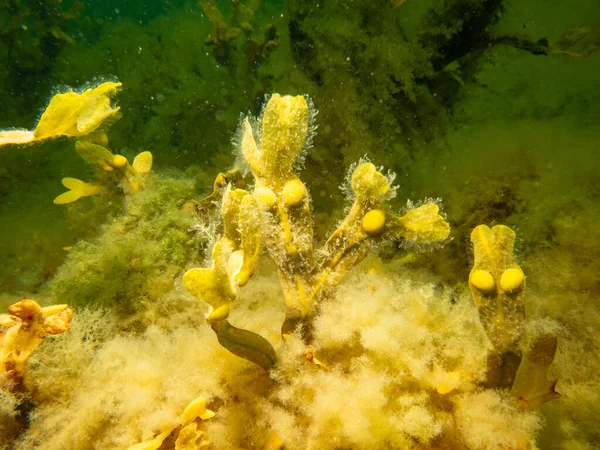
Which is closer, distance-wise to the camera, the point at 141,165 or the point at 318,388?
the point at 318,388

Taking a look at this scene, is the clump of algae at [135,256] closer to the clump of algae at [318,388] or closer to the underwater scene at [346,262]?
the underwater scene at [346,262]

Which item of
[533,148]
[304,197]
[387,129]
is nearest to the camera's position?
[304,197]

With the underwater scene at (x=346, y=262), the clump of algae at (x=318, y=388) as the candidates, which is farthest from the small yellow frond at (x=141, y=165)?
the clump of algae at (x=318, y=388)

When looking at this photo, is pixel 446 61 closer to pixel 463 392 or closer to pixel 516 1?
pixel 516 1

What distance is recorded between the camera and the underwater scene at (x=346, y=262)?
1268 millimetres

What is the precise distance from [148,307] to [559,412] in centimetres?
216

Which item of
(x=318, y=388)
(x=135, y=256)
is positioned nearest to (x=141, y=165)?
(x=135, y=256)

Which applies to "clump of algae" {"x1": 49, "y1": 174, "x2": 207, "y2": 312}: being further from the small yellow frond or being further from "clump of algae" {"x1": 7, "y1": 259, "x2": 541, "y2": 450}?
"clump of algae" {"x1": 7, "y1": 259, "x2": 541, "y2": 450}

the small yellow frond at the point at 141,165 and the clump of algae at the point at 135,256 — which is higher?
the small yellow frond at the point at 141,165

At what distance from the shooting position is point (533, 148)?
2.45m

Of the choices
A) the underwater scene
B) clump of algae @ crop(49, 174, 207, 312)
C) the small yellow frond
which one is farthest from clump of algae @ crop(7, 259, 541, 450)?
the small yellow frond

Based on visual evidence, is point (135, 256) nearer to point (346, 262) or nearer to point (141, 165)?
point (141, 165)

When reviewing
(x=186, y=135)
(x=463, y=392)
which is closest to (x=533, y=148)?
(x=463, y=392)

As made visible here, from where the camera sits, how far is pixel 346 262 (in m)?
1.51
